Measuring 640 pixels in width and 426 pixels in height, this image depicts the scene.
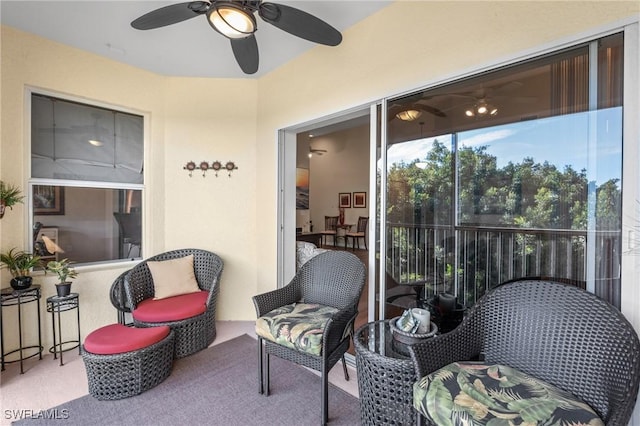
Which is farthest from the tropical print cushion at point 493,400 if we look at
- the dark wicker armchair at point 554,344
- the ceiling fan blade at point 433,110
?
the ceiling fan blade at point 433,110

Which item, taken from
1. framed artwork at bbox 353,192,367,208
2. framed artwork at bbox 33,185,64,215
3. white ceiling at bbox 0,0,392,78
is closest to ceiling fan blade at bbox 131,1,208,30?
white ceiling at bbox 0,0,392,78

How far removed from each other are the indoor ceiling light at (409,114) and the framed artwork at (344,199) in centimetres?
675

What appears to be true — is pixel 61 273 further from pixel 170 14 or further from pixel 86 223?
pixel 170 14

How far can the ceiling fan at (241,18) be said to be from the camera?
1.63m

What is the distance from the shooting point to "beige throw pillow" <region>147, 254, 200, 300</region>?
9.55ft

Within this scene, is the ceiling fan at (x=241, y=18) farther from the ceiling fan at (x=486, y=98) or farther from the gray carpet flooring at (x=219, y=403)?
the gray carpet flooring at (x=219, y=403)

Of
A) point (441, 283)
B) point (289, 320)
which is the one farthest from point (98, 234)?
point (441, 283)

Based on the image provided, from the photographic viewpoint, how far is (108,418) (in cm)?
186

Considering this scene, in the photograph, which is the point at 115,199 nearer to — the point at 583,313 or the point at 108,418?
the point at 108,418

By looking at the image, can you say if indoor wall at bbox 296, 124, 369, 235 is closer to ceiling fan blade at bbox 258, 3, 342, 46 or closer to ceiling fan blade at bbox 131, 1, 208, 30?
ceiling fan blade at bbox 258, 3, 342, 46

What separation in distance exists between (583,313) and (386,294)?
1.27 m

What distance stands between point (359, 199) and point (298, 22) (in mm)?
7226

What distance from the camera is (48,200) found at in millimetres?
2830

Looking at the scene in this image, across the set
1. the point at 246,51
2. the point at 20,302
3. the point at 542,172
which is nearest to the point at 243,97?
the point at 246,51
